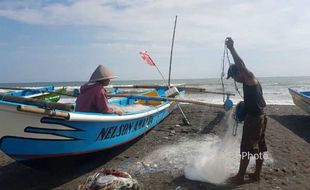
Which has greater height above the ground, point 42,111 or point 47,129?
point 42,111

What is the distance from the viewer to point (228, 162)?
21.1 ft

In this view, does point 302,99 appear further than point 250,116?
Yes

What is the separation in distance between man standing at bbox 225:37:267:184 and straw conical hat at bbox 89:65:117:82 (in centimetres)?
218

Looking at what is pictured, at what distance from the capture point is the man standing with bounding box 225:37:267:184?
5.40 m

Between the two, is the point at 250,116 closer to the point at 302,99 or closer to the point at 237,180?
the point at 237,180

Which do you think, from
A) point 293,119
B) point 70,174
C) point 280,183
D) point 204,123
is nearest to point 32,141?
point 70,174

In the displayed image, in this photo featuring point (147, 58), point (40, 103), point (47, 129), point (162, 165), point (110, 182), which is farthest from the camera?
point (147, 58)

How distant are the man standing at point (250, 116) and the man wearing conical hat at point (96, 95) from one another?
2250mm

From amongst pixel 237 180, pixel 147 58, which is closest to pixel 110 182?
pixel 237 180

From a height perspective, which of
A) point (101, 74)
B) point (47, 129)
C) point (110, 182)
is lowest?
point (110, 182)

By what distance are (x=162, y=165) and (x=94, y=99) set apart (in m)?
1.78

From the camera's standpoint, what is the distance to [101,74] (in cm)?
615

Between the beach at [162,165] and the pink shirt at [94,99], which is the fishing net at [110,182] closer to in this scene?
the beach at [162,165]

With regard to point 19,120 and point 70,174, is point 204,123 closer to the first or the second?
point 70,174
